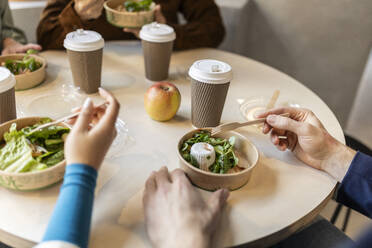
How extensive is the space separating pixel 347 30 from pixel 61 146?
2.02 meters

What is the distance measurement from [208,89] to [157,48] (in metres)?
0.36

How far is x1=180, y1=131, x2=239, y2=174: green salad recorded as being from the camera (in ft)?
2.68

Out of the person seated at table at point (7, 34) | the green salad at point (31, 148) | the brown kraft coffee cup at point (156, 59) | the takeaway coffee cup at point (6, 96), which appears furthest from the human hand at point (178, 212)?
the person seated at table at point (7, 34)

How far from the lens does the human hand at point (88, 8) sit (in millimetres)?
1314

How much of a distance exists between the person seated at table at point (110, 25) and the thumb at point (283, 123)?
73cm

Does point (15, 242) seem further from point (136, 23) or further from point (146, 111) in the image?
point (136, 23)

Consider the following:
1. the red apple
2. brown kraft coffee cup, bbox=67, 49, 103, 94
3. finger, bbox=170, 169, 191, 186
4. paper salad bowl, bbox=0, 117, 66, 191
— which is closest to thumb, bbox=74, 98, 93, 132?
paper salad bowl, bbox=0, 117, 66, 191

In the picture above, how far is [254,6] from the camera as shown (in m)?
2.31

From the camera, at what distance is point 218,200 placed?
0.73 m

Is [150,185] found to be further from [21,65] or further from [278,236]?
[21,65]

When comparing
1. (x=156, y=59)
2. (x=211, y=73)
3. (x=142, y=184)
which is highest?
(x=211, y=73)

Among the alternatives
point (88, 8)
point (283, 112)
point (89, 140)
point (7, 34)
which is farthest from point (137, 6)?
point (89, 140)

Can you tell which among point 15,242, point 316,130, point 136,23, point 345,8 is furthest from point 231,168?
point 345,8

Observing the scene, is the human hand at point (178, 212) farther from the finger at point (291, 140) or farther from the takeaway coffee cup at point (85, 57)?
the takeaway coffee cup at point (85, 57)
